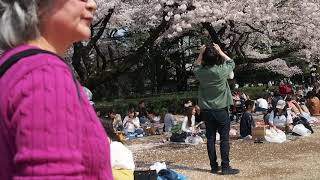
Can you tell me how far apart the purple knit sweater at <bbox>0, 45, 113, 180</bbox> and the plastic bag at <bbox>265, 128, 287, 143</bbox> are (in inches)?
342

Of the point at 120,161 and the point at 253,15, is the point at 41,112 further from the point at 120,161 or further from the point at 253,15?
the point at 253,15

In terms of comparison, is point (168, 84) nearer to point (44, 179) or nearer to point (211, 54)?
point (211, 54)

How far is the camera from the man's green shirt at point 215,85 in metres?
6.91

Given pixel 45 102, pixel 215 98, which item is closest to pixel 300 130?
pixel 215 98

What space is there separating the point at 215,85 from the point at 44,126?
6.13 m

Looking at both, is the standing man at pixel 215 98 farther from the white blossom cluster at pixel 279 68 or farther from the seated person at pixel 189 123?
the white blossom cluster at pixel 279 68

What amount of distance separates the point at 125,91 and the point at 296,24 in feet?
42.1

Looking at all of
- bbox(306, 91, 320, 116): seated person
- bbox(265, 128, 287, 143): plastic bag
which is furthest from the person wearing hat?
bbox(306, 91, 320, 116): seated person

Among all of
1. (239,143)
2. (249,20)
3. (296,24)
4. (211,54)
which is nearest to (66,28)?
(211,54)

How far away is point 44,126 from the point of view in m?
0.98

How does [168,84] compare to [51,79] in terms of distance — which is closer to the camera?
[51,79]

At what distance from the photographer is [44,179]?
0.97 m

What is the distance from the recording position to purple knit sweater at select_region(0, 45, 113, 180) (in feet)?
3.19

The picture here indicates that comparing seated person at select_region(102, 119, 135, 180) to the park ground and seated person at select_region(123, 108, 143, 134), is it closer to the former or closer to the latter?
the park ground
